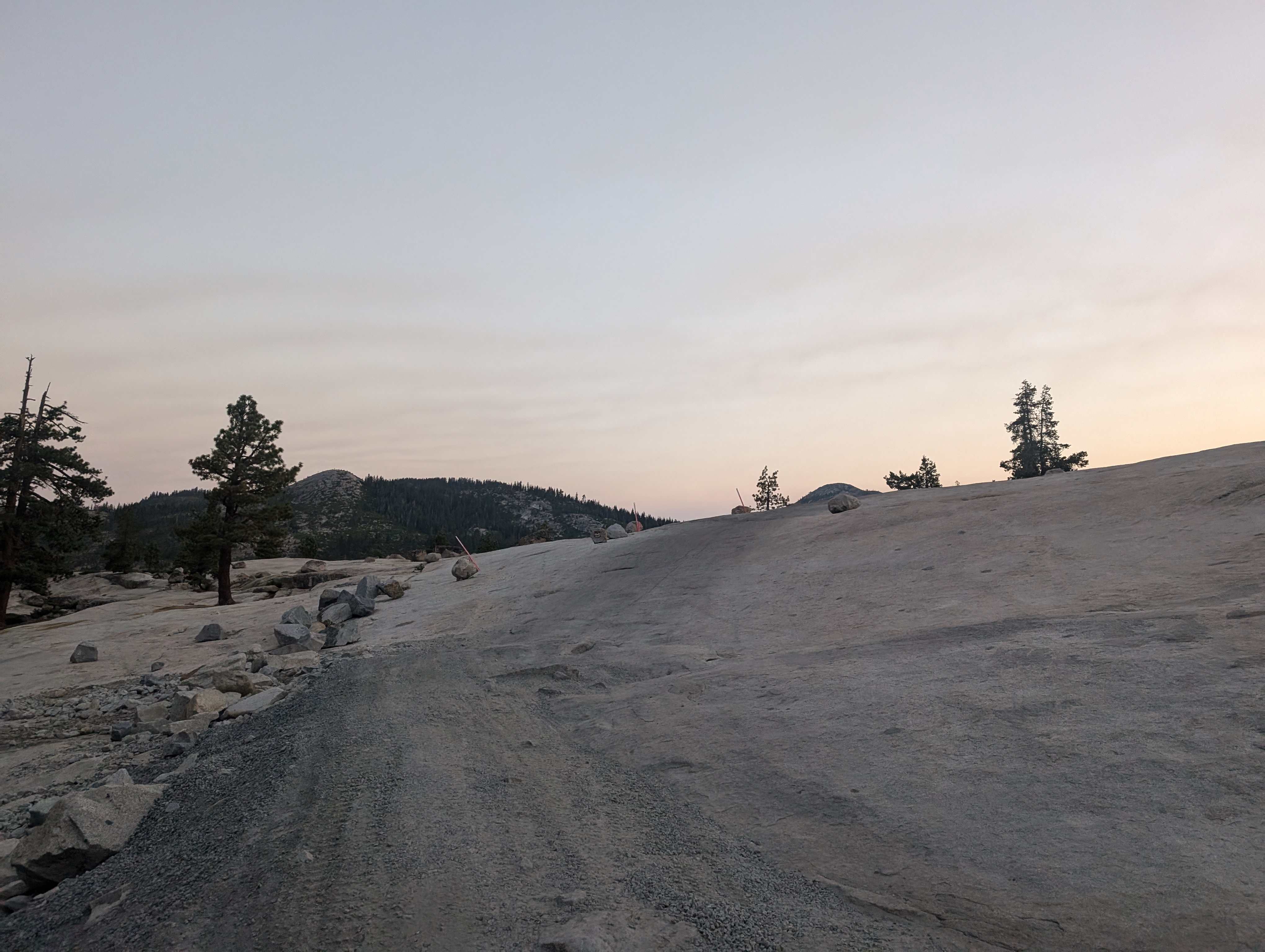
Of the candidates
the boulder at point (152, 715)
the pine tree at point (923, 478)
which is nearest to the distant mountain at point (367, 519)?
the pine tree at point (923, 478)

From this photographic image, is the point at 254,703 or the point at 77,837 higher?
the point at 77,837

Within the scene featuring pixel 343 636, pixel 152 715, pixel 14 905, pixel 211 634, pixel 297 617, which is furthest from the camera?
pixel 211 634

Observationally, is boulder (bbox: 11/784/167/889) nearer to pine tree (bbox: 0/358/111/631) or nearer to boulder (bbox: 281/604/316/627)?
boulder (bbox: 281/604/316/627)

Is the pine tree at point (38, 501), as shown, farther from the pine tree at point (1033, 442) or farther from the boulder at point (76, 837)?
the pine tree at point (1033, 442)

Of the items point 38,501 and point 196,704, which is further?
point 38,501

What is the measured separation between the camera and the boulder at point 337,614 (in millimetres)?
21938

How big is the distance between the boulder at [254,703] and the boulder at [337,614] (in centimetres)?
838

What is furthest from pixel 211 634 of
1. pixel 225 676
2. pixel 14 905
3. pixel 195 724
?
pixel 14 905

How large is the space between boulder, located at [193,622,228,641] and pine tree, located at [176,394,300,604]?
46.4 feet

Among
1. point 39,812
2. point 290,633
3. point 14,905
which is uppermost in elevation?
point 290,633

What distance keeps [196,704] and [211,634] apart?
12801mm

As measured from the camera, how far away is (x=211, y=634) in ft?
76.7

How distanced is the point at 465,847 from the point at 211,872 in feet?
7.36

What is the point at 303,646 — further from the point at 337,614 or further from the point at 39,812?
the point at 39,812
